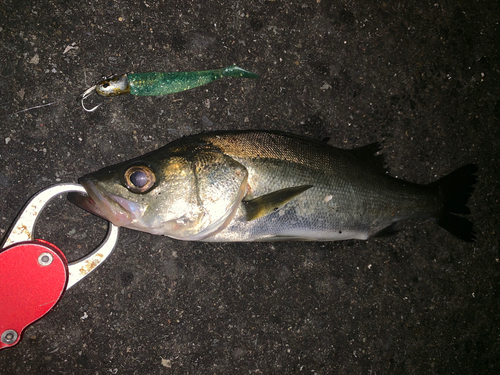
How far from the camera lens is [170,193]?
2.01m

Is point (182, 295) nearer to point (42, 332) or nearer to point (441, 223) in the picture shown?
point (42, 332)

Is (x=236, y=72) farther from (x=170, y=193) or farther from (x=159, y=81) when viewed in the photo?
(x=170, y=193)

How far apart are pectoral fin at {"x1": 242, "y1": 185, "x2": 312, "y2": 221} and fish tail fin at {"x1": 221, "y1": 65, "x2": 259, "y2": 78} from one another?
1150mm

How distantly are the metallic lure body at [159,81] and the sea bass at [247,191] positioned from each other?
1.92ft

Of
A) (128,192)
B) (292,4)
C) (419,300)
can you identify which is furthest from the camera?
(419,300)

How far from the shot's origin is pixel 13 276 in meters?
2.03

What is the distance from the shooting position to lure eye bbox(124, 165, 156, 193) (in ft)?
6.52

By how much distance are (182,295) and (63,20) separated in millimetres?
2419

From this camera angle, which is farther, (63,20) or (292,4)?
(292,4)

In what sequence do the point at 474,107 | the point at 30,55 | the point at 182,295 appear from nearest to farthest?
the point at 30,55
the point at 182,295
the point at 474,107

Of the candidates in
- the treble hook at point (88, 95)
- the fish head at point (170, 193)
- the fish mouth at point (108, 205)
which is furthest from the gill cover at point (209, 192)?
the treble hook at point (88, 95)

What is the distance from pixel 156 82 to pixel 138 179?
929 millimetres

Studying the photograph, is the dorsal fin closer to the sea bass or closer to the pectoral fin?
the sea bass

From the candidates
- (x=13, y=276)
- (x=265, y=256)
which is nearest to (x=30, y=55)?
(x=13, y=276)
